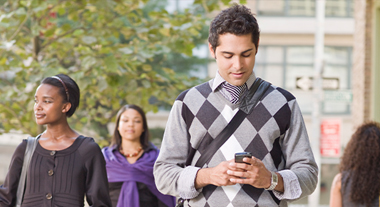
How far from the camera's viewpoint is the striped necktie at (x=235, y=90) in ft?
8.45

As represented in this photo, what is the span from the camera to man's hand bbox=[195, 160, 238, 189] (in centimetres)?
229

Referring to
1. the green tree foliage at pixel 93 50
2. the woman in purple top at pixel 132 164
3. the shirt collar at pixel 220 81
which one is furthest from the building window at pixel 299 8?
the shirt collar at pixel 220 81

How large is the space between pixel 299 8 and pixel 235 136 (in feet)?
74.2

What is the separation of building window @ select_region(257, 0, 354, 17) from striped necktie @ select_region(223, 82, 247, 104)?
2183 cm

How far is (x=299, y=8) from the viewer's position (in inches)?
950

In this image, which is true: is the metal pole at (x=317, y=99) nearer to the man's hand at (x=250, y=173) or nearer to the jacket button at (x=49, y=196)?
the jacket button at (x=49, y=196)

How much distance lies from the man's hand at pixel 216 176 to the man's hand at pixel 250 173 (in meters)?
0.02

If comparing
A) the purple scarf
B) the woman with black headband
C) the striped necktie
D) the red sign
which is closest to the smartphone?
the striped necktie

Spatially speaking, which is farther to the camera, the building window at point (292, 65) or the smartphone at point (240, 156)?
the building window at point (292, 65)

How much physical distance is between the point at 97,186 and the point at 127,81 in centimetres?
303

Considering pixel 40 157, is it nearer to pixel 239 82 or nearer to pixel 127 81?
pixel 239 82

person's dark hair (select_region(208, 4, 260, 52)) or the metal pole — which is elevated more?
person's dark hair (select_region(208, 4, 260, 52))

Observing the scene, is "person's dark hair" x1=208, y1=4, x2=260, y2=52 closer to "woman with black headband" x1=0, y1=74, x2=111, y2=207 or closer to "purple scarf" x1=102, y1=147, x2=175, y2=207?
"woman with black headband" x1=0, y1=74, x2=111, y2=207

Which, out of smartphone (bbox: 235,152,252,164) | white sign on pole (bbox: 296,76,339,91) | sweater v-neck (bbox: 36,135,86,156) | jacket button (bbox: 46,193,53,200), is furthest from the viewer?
white sign on pole (bbox: 296,76,339,91)
